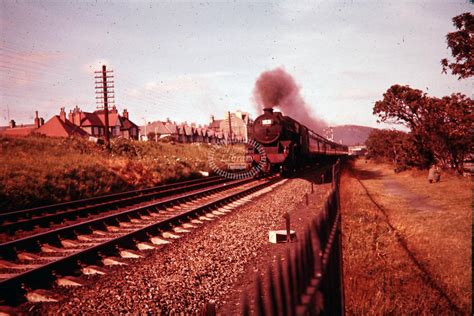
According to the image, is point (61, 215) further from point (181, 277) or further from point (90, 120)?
point (90, 120)

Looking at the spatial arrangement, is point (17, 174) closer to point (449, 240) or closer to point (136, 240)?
point (136, 240)

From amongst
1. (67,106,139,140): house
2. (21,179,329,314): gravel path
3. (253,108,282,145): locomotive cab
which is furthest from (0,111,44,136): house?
(21,179,329,314): gravel path

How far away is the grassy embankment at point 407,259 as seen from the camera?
4.66 meters

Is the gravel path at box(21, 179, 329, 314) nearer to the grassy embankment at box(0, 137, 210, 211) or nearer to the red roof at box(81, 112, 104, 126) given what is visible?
the grassy embankment at box(0, 137, 210, 211)

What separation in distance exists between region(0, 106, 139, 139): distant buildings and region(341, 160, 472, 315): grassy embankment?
54485 millimetres

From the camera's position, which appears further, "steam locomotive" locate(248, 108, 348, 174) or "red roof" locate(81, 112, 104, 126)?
"red roof" locate(81, 112, 104, 126)

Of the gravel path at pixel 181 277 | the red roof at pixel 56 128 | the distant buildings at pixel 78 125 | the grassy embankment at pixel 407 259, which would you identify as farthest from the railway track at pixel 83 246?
the red roof at pixel 56 128

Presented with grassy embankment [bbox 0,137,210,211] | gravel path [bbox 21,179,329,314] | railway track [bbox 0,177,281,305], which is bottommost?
gravel path [bbox 21,179,329,314]

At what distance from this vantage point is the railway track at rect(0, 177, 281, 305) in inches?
198

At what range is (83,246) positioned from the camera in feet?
23.2

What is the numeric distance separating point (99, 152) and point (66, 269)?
1931 cm

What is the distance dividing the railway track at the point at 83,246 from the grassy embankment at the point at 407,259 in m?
3.80

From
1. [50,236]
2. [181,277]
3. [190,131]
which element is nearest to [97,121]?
[190,131]

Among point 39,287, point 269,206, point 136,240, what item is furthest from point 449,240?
point 39,287
